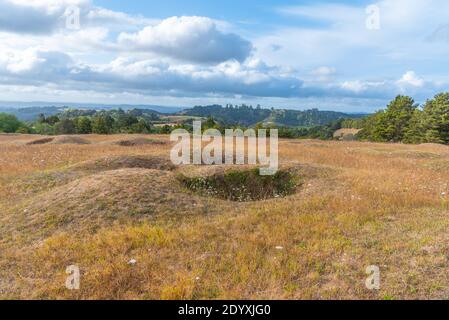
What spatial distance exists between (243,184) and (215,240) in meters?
7.48

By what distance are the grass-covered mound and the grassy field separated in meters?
1.26

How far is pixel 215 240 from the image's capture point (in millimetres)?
8773

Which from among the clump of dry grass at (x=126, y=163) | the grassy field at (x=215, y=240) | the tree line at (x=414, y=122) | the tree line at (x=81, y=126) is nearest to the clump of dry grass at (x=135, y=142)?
the clump of dry grass at (x=126, y=163)

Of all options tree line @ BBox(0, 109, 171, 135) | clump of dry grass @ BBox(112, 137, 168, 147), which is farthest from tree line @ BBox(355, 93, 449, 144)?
tree line @ BBox(0, 109, 171, 135)

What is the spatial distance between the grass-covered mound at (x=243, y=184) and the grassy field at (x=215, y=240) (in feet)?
4.12

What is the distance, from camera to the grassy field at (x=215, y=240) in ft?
21.7

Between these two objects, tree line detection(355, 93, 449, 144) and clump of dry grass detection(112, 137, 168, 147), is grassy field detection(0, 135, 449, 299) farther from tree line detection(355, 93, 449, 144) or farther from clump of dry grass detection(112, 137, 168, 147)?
tree line detection(355, 93, 449, 144)

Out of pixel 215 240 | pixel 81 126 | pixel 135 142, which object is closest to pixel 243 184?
pixel 215 240

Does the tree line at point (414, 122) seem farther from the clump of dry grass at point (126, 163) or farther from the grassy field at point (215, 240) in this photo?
the clump of dry grass at point (126, 163)

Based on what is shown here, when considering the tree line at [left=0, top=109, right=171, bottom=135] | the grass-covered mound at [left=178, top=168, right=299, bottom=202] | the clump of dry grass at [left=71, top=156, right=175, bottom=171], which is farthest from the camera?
the tree line at [left=0, top=109, right=171, bottom=135]

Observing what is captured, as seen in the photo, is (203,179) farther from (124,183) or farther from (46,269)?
(46,269)

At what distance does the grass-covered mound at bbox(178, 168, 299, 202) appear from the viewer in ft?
49.5

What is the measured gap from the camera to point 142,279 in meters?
6.89
